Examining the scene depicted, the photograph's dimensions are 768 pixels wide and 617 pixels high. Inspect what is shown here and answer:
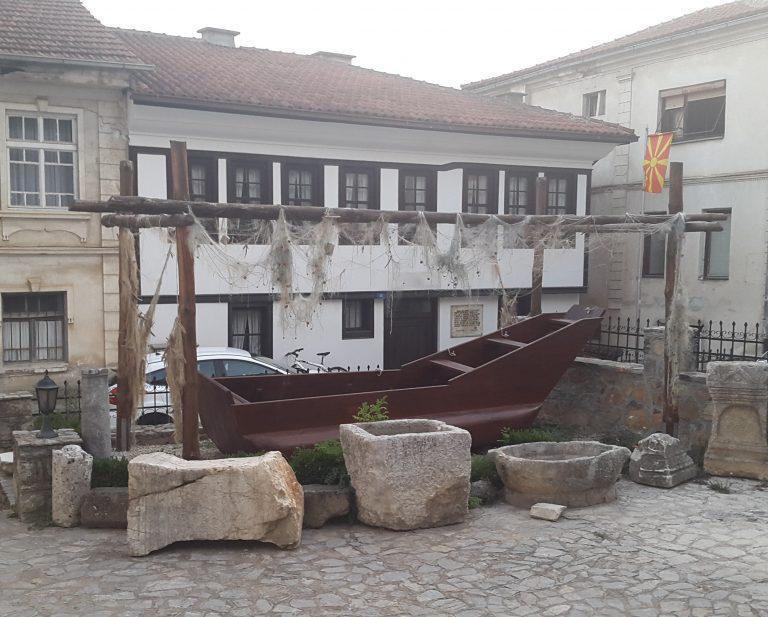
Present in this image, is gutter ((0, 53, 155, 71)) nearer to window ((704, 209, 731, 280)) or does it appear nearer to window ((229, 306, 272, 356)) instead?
window ((229, 306, 272, 356))

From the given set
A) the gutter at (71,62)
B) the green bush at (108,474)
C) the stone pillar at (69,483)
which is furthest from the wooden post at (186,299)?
the gutter at (71,62)

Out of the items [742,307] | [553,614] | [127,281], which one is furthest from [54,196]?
[742,307]

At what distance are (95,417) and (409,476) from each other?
3.04m

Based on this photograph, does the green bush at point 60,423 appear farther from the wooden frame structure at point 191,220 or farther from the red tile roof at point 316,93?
the red tile roof at point 316,93

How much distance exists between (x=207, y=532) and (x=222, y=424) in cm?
202

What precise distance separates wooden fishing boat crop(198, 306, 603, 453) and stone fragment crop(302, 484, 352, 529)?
1167mm

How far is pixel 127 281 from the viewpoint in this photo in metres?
8.24

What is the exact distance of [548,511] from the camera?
7020 millimetres

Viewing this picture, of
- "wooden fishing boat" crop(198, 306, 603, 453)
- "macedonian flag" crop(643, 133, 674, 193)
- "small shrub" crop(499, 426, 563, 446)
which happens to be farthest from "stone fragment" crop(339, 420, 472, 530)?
"macedonian flag" crop(643, 133, 674, 193)

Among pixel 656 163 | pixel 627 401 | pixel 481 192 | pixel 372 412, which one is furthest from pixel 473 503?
pixel 656 163

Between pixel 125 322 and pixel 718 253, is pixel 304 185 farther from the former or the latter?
pixel 718 253

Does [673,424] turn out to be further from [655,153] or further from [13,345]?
[13,345]

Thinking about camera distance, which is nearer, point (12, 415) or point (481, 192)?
point (12, 415)

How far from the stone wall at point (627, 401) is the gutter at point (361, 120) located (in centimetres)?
789
